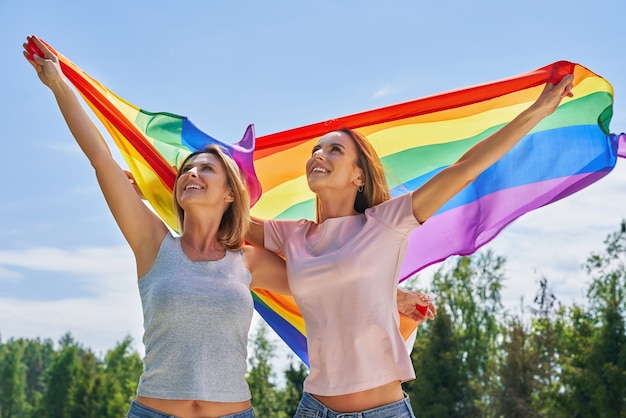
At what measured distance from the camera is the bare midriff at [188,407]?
392 cm

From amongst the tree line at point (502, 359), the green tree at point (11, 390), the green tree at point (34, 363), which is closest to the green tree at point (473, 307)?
the tree line at point (502, 359)

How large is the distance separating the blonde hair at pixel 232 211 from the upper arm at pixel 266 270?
11 centimetres

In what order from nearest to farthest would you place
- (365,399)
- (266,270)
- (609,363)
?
1. (365,399)
2. (266,270)
3. (609,363)

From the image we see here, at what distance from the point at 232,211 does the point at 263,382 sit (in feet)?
88.4

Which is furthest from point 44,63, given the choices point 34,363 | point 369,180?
point 34,363

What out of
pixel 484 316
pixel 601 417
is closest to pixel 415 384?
pixel 484 316

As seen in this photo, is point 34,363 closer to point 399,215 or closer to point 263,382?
point 263,382

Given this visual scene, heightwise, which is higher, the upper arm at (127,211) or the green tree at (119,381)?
the green tree at (119,381)

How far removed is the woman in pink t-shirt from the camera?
161 inches

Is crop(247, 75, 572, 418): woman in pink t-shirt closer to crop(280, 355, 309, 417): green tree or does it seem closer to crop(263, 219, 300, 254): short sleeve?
crop(263, 219, 300, 254): short sleeve

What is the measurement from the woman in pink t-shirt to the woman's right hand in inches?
62.5

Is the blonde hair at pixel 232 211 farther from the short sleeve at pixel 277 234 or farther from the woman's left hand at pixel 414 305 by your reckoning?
the woman's left hand at pixel 414 305

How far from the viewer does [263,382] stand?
3069cm

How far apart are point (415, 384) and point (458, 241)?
65.9 feet
